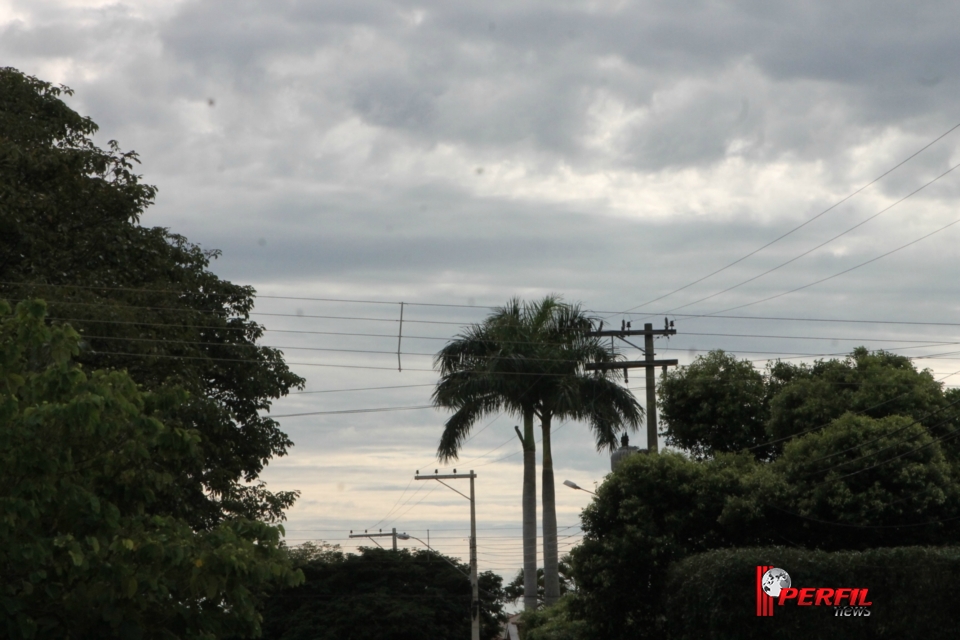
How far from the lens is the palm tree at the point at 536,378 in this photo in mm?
33594

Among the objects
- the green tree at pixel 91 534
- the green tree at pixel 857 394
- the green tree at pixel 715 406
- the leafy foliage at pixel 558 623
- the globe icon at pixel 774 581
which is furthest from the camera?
the green tree at pixel 715 406

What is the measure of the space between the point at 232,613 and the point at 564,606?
72.4 ft

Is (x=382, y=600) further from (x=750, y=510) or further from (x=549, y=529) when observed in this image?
(x=750, y=510)

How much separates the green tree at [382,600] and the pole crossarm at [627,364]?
23953mm

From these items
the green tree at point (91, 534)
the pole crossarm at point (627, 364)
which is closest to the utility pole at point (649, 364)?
the pole crossarm at point (627, 364)

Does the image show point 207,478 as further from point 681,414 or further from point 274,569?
point 681,414

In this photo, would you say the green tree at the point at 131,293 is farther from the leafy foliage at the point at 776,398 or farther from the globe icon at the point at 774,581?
the leafy foliage at the point at 776,398

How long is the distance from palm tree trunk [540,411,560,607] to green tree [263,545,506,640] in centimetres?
1997

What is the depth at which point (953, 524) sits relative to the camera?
26438 millimetres

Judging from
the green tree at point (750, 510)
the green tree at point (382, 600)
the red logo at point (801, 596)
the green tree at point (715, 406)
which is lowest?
the green tree at point (382, 600)

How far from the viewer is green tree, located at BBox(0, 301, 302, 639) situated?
9.35m

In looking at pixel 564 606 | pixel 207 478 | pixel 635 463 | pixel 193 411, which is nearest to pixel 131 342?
pixel 193 411

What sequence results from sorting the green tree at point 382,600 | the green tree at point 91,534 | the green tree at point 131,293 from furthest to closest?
1. the green tree at point 382,600
2. the green tree at point 131,293
3. the green tree at point 91,534

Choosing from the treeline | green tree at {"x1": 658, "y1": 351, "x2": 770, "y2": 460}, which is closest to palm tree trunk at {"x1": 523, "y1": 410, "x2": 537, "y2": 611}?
green tree at {"x1": 658, "y1": 351, "x2": 770, "y2": 460}
